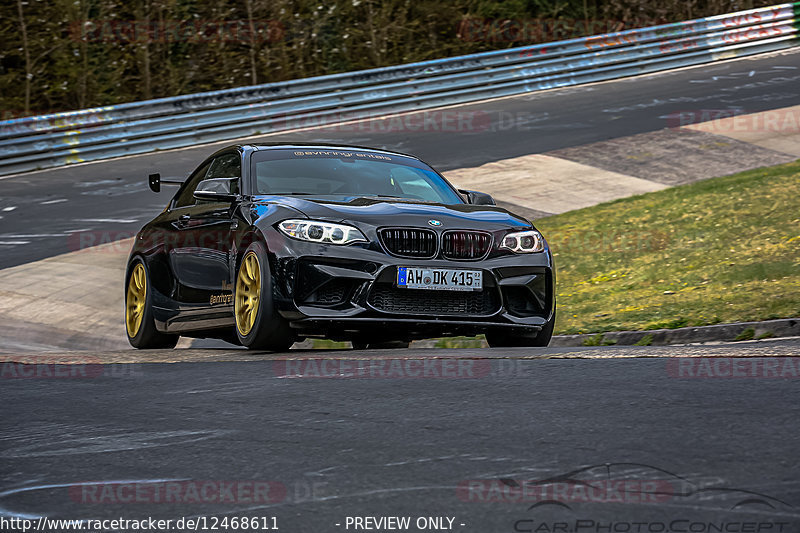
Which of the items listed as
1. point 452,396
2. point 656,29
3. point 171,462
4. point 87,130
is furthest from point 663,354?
point 656,29

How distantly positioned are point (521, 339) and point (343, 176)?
176cm

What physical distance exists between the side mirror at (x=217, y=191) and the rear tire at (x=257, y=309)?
599mm

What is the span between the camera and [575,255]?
13656 millimetres

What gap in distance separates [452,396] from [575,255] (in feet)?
26.7

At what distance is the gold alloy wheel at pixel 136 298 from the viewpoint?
9.98 meters

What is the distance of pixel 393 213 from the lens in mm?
7820
